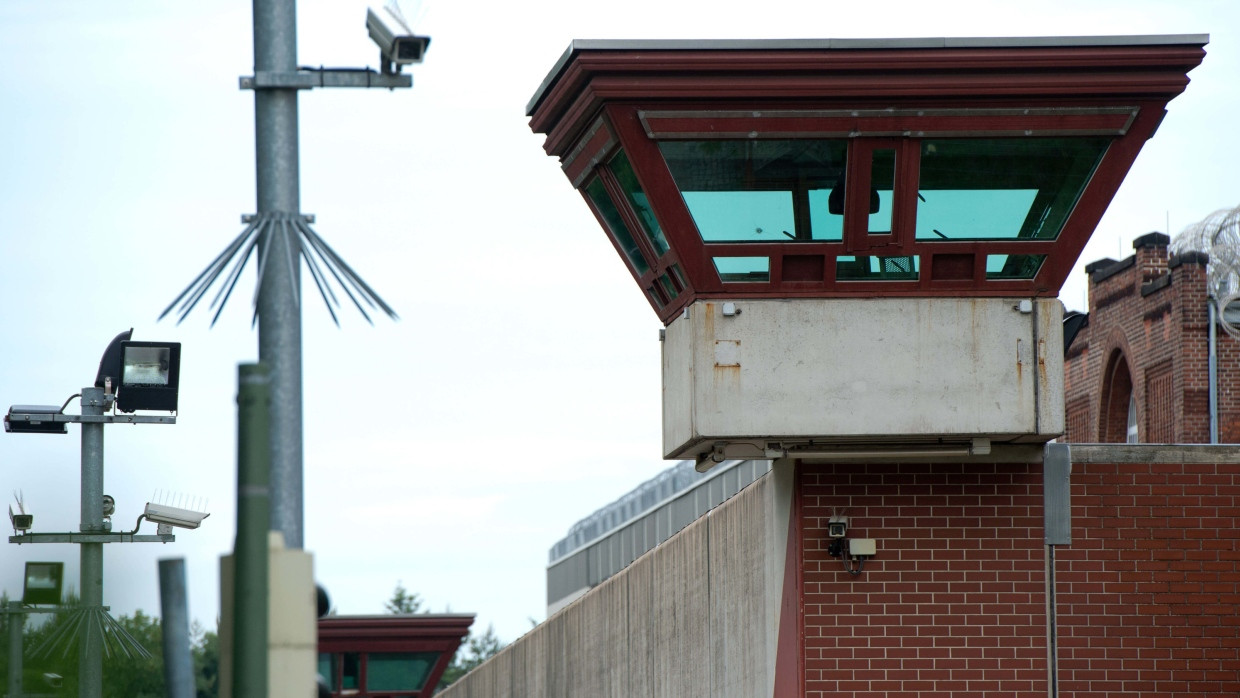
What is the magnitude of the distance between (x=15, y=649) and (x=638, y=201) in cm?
986

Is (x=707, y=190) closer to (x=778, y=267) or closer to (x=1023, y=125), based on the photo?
(x=778, y=267)

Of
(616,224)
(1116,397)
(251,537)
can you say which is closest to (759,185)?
(616,224)

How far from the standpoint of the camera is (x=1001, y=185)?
13.8m

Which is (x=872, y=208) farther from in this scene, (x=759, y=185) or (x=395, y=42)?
(x=395, y=42)

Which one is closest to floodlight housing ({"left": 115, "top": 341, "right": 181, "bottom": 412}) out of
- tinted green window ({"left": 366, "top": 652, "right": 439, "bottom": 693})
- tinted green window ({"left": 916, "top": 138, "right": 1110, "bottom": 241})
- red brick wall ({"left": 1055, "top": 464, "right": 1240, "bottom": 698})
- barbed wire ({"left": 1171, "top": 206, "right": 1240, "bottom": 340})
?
tinted green window ({"left": 916, "top": 138, "right": 1110, "bottom": 241})

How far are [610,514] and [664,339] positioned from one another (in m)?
21.9

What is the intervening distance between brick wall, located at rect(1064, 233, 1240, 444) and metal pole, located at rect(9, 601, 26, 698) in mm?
23781

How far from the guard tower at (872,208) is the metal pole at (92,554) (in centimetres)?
603

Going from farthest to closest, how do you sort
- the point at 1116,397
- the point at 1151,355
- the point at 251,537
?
the point at 1116,397
the point at 1151,355
the point at 251,537

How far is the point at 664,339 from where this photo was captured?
1481 centimetres

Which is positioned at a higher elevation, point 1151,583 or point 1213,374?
point 1213,374

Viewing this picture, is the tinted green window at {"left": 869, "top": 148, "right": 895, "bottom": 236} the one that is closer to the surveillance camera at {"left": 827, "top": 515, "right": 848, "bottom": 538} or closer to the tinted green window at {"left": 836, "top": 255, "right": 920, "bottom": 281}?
the tinted green window at {"left": 836, "top": 255, "right": 920, "bottom": 281}

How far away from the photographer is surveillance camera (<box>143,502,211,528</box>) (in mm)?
17281

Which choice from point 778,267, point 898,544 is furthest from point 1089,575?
point 778,267
